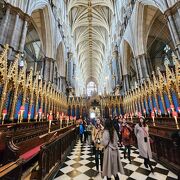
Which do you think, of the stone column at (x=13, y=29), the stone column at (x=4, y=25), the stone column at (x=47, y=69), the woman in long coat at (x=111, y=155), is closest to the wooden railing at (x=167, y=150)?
the woman in long coat at (x=111, y=155)

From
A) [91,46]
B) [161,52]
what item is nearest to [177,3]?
[161,52]

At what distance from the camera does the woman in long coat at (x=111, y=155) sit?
8.13 feet

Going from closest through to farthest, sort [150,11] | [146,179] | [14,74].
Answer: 1. [146,179]
2. [14,74]
3. [150,11]

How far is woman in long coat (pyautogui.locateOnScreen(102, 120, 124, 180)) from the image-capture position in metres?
2.48

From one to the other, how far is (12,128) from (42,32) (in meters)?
11.5

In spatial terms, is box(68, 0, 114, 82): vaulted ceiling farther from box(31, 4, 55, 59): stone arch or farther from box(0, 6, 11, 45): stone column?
box(0, 6, 11, 45): stone column

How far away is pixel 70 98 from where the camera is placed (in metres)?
17.7

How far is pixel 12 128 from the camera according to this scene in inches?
173

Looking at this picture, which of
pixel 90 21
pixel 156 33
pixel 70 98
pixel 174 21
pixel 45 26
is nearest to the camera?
pixel 174 21

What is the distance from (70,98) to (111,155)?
15512mm

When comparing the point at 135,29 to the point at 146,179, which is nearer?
the point at 146,179

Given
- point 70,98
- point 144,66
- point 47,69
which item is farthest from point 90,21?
point 144,66

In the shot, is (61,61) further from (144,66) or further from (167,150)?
(167,150)

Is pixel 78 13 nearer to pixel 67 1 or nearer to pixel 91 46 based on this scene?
pixel 67 1
